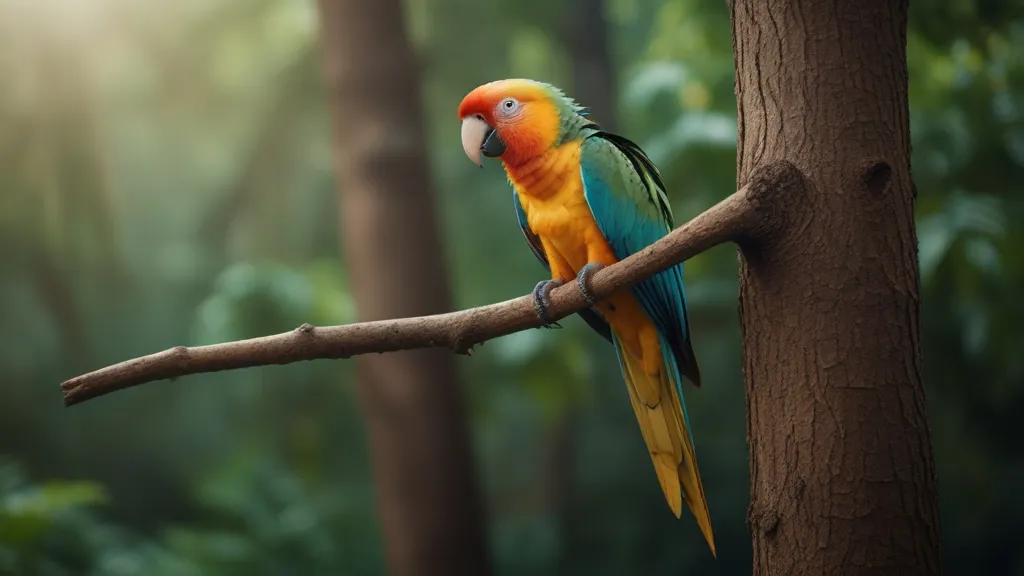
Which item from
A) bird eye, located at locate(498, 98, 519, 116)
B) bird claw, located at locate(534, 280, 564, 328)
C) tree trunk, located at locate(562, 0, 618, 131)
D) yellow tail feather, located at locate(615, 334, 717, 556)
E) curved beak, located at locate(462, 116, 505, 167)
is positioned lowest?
yellow tail feather, located at locate(615, 334, 717, 556)

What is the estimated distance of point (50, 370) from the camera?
4.37 m

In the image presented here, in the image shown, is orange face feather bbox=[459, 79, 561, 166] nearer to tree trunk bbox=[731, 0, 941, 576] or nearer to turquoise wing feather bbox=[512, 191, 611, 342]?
turquoise wing feather bbox=[512, 191, 611, 342]

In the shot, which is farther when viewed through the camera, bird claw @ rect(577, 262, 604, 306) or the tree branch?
bird claw @ rect(577, 262, 604, 306)

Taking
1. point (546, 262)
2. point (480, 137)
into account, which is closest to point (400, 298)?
point (546, 262)

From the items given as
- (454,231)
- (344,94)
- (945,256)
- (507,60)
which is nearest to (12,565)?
(344,94)

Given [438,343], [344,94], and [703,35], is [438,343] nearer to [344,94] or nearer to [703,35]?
[344,94]

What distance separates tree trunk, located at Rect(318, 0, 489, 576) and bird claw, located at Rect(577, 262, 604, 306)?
1.33 metres

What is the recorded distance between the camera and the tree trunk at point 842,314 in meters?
1.28

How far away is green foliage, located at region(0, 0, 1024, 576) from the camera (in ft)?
10.8

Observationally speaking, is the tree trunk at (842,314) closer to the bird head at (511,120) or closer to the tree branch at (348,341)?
the tree branch at (348,341)

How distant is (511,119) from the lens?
1.75 meters

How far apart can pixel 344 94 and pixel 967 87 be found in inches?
93.4

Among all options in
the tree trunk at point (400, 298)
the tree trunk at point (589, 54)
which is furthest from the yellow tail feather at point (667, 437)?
the tree trunk at point (589, 54)

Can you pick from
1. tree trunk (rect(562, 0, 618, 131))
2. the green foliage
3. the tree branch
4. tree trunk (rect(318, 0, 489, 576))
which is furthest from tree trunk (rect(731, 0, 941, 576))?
tree trunk (rect(562, 0, 618, 131))
